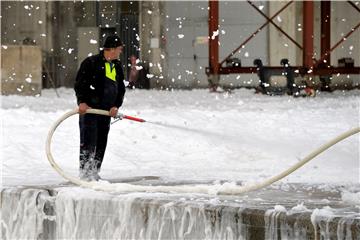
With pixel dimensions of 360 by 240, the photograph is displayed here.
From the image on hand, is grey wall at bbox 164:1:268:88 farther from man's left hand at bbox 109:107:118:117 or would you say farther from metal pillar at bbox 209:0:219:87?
man's left hand at bbox 109:107:118:117

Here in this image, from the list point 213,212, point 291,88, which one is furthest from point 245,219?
point 291,88

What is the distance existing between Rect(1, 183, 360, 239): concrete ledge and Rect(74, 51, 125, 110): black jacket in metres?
0.90

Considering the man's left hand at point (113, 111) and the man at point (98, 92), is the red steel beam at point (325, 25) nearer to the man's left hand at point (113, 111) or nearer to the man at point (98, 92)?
the man at point (98, 92)

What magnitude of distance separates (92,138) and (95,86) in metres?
0.52

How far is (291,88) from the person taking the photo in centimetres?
2336

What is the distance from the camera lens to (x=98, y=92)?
9242 mm

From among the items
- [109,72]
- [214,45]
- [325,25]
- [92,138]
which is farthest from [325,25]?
[92,138]

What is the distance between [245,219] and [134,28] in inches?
893

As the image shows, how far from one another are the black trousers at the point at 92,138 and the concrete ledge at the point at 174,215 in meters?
0.60

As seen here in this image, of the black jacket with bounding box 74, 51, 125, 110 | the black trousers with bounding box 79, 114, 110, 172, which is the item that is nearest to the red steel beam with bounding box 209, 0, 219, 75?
the black trousers with bounding box 79, 114, 110, 172

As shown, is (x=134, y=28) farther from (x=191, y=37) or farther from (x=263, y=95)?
(x=263, y=95)

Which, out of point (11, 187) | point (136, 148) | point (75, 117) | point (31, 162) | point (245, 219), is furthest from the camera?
point (75, 117)

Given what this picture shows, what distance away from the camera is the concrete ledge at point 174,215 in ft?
22.0

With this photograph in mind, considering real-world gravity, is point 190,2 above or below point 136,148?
above
